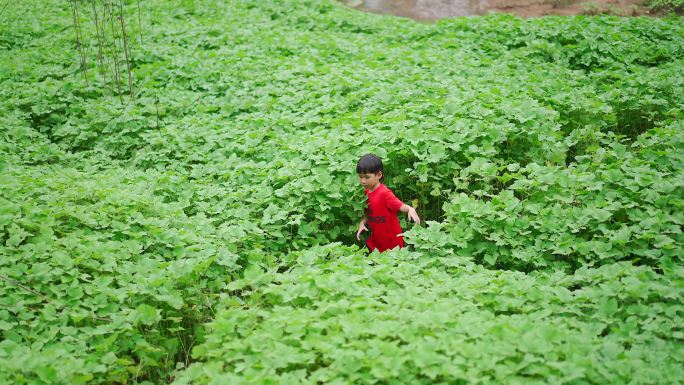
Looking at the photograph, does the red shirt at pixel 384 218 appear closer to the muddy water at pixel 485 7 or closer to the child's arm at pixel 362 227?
the child's arm at pixel 362 227

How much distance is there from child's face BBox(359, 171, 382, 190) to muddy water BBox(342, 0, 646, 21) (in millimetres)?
12159

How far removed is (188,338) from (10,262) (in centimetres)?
148

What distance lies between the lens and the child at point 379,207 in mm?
5102

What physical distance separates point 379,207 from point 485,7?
14.0 meters

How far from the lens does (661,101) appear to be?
22.2 ft

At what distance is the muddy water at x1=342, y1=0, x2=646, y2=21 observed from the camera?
1538 cm

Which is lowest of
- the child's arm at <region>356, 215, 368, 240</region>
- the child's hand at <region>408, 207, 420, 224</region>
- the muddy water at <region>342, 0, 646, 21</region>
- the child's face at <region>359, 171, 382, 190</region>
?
the child's arm at <region>356, 215, 368, 240</region>

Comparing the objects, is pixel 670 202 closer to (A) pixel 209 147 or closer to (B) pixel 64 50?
(A) pixel 209 147

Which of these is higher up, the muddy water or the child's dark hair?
the muddy water

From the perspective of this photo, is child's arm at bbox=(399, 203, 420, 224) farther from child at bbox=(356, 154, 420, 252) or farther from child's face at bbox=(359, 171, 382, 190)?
child's face at bbox=(359, 171, 382, 190)

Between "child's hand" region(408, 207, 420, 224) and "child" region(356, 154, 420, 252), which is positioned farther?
"child" region(356, 154, 420, 252)

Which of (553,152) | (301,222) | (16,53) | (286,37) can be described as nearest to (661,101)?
(553,152)

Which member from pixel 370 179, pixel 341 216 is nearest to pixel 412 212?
pixel 370 179

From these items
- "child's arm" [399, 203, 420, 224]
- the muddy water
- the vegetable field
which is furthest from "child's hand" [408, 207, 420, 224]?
the muddy water
